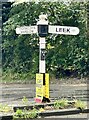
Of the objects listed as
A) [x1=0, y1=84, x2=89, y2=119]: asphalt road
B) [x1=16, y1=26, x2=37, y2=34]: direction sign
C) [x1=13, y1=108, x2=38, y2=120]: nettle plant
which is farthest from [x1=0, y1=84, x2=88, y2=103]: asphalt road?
[x1=13, y1=108, x2=38, y2=120]: nettle plant

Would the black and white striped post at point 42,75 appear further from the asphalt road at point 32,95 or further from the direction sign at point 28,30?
the asphalt road at point 32,95

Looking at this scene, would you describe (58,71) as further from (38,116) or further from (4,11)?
(38,116)

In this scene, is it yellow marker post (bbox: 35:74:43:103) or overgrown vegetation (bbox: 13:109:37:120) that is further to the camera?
yellow marker post (bbox: 35:74:43:103)

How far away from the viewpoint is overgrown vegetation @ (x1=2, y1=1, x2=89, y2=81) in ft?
59.3

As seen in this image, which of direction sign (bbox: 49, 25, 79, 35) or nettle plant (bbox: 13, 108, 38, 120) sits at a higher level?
direction sign (bbox: 49, 25, 79, 35)

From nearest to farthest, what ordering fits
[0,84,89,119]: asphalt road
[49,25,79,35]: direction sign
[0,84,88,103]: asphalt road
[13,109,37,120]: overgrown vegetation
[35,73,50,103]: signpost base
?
[13,109,37,120]: overgrown vegetation, [35,73,50,103]: signpost base, [49,25,79,35]: direction sign, [0,84,89,119]: asphalt road, [0,84,88,103]: asphalt road

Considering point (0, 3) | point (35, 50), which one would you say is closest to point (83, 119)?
point (35, 50)

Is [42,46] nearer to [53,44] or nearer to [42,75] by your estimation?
[42,75]

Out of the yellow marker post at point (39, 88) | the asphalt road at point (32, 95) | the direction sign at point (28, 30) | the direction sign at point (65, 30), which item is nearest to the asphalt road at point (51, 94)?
the asphalt road at point (32, 95)

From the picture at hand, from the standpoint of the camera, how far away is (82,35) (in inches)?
706

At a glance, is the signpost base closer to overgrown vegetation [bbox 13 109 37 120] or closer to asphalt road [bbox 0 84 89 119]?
asphalt road [bbox 0 84 89 119]

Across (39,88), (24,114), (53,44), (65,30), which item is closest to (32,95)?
(39,88)

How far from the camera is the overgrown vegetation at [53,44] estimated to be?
59.3 ft

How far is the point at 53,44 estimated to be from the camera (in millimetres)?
18250
